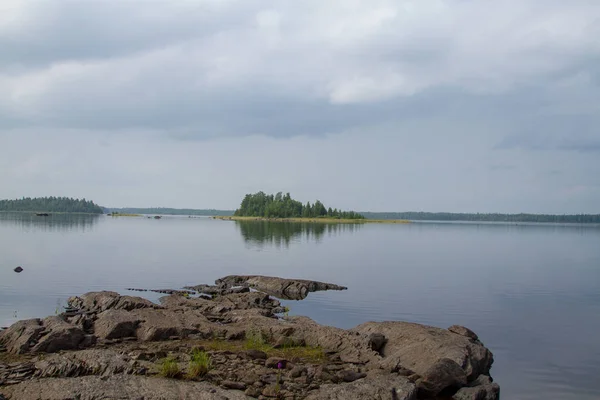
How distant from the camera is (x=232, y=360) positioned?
16.0 m

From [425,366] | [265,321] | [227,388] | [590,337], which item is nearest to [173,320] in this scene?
[265,321]

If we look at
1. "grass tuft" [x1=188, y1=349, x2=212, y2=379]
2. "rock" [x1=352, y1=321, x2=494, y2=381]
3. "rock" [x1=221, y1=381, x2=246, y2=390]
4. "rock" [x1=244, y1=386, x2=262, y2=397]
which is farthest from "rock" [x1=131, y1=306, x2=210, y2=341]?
"rock" [x1=244, y1=386, x2=262, y2=397]

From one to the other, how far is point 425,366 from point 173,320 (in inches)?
396

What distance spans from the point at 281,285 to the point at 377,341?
19554 millimetres

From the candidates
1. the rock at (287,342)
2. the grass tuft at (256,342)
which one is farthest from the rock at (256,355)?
the rock at (287,342)

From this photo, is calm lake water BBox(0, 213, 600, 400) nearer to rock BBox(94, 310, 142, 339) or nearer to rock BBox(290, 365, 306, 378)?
rock BBox(94, 310, 142, 339)

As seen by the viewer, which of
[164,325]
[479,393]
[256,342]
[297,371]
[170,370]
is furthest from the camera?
[164,325]

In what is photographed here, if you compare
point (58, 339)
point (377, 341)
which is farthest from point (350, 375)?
point (58, 339)

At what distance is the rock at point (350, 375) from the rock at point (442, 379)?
1.61 metres

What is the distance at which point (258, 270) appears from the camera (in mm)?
50062

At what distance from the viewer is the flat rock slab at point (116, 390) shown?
487 inches

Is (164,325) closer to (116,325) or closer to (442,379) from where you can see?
(116,325)

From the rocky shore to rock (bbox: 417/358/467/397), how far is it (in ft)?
0.09

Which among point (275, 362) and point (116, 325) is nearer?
point (275, 362)
